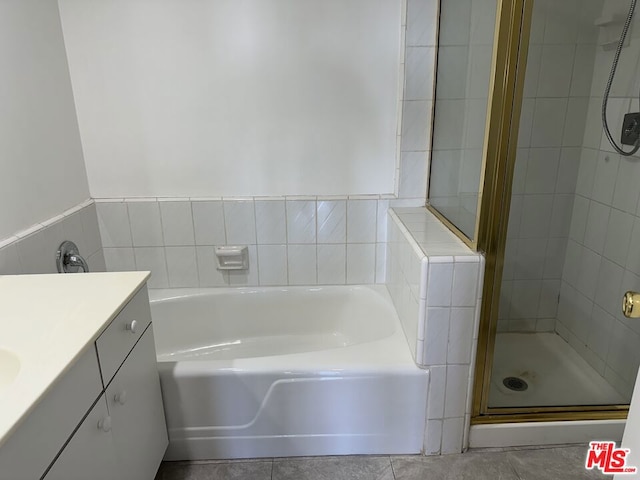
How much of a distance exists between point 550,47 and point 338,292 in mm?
1439

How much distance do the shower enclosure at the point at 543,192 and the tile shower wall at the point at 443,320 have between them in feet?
0.27

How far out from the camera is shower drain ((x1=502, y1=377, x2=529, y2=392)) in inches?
73.4

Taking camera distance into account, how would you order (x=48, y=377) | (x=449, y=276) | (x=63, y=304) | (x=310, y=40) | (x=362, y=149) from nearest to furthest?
1. (x=48, y=377)
2. (x=63, y=304)
3. (x=449, y=276)
4. (x=310, y=40)
5. (x=362, y=149)

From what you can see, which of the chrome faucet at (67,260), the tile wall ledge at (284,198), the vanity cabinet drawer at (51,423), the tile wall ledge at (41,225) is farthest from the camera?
the tile wall ledge at (284,198)

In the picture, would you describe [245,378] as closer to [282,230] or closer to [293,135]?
[282,230]

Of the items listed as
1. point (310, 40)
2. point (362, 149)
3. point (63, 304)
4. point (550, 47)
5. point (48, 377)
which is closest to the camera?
point (48, 377)

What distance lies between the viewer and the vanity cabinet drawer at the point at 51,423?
743mm

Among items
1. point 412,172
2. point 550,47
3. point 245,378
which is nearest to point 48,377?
point 245,378

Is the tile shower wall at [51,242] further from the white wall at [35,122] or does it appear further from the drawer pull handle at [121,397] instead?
the drawer pull handle at [121,397]

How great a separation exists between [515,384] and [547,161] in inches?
40.6

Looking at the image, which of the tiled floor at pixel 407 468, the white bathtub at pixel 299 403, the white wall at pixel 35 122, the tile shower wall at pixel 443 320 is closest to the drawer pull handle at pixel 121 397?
the white bathtub at pixel 299 403

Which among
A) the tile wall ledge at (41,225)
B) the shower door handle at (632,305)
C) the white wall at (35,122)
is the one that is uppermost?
the white wall at (35,122)

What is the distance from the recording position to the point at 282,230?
2143 millimetres

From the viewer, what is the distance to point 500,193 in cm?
150
